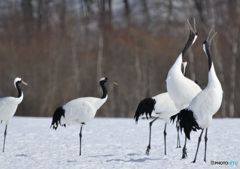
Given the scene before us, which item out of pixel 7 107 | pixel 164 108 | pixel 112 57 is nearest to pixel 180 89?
pixel 164 108

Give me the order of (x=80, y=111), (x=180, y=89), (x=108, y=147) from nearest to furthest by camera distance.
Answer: (x=180, y=89)
(x=80, y=111)
(x=108, y=147)

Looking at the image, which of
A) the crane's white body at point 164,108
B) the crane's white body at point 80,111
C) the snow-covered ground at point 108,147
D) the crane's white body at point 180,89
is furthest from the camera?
the crane's white body at point 80,111

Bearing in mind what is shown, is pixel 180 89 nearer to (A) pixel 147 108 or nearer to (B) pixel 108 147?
(A) pixel 147 108

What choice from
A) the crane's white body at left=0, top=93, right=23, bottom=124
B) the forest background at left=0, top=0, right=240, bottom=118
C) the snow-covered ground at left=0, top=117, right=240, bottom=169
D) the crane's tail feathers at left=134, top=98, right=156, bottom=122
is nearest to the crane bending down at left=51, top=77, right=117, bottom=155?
the snow-covered ground at left=0, top=117, right=240, bottom=169

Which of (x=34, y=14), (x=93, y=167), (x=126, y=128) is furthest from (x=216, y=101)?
(x=34, y=14)

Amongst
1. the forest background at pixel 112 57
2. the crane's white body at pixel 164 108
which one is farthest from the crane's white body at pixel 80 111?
the forest background at pixel 112 57

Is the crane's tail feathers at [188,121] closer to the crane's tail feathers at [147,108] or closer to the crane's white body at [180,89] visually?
the crane's white body at [180,89]

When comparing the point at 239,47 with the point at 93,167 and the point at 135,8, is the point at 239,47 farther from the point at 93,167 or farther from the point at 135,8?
the point at 93,167

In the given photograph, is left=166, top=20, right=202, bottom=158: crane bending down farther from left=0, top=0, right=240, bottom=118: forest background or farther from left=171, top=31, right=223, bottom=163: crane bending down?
left=0, top=0, right=240, bottom=118: forest background

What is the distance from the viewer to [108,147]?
746 centimetres

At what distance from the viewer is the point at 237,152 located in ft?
21.9

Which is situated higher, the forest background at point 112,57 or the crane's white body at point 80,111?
the forest background at point 112,57

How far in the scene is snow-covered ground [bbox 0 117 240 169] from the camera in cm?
614

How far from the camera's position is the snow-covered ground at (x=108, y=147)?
614 cm
